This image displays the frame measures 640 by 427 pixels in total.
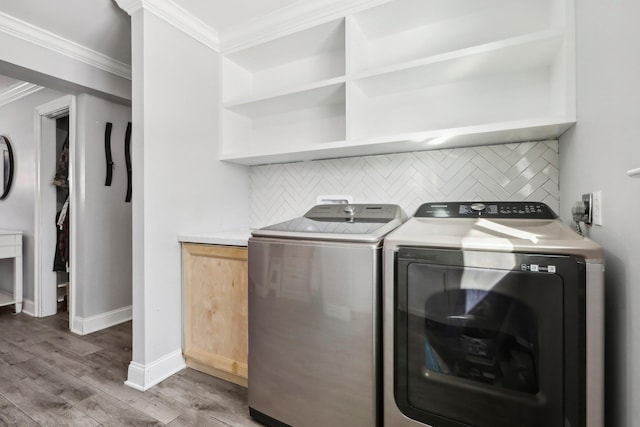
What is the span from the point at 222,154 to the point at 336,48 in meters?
1.12

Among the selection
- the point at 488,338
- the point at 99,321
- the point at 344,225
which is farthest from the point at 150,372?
the point at 488,338

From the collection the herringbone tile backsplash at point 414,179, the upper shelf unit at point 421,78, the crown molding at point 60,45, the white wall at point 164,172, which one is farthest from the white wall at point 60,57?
the herringbone tile backsplash at point 414,179

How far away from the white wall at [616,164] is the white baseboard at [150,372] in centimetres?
210

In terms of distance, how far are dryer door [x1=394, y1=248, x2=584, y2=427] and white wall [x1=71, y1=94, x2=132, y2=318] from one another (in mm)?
2737

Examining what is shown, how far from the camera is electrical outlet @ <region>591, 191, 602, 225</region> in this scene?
3.31ft

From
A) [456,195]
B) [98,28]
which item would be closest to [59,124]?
[98,28]

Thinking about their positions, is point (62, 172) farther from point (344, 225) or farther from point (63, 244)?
point (344, 225)

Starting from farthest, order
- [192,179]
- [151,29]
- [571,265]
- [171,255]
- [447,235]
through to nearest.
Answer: [192,179]
[171,255]
[151,29]
[447,235]
[571,265]

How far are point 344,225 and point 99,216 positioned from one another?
242cm

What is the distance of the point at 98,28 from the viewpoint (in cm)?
205

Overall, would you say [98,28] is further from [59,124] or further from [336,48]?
[59,124]

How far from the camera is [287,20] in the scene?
1.90 metres

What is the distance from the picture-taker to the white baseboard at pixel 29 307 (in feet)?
9.86

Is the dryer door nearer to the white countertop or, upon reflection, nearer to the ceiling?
the white countertop
